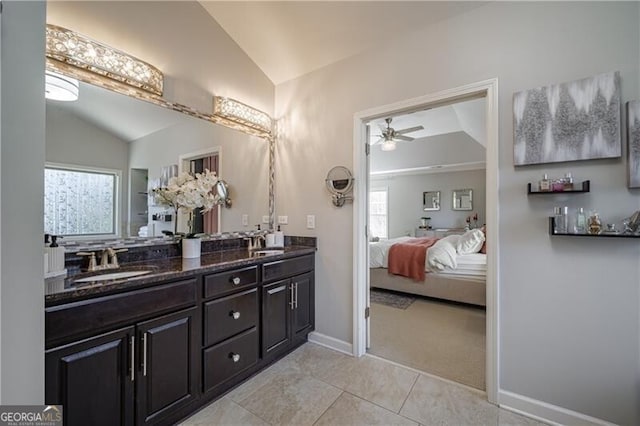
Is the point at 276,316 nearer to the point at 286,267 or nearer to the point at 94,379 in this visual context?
the point at 286,267

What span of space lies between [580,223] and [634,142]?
465mm

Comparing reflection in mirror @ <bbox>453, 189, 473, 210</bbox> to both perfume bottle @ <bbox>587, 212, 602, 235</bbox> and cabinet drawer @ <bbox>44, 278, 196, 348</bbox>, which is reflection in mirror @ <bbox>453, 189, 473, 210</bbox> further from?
cabinet drawer @ <bbox>44, 278, 196, 348</bbox>

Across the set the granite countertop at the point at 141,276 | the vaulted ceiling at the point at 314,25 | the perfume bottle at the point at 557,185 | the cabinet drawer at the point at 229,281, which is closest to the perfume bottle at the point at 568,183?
the perfume bottle at the point at 557,185

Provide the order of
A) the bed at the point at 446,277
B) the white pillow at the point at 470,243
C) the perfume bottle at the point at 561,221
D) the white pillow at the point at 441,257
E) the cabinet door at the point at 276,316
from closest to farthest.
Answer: the perfume bottle at the point at 561,221
the cabinet door at the point at 276,316
the bed at the point at 446,277
the white pillow at the point at 441,257
the white pillow at the point at 470,243

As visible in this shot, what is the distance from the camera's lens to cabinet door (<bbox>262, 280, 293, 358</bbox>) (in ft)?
6.77

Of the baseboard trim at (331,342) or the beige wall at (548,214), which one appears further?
the baseboard trim at (331,342)

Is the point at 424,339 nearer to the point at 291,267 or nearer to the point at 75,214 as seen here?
the point at 291,267

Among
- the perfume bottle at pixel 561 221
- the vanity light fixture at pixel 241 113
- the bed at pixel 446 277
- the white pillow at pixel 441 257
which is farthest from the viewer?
the white pillow at pixel 441 257

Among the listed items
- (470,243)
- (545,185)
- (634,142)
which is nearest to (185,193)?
(545,185)

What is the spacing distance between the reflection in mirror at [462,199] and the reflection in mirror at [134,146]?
5.82m

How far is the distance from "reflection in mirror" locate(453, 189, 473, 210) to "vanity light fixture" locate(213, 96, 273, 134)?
5481 millimetres

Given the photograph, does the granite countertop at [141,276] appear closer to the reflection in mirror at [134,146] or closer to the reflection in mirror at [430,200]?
the reflection in mirror at [134,146]

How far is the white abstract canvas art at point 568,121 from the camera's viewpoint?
1429 millimetres

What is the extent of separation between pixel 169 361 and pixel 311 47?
2597 mm
